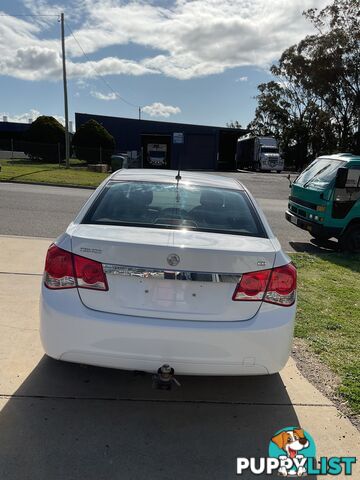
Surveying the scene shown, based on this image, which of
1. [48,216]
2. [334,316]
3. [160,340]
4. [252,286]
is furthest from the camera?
[48,216]

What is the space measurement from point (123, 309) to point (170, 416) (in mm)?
846

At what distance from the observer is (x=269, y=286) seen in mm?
2893

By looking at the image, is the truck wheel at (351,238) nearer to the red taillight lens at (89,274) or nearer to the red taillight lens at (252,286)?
the red taillight lens at (252,286)

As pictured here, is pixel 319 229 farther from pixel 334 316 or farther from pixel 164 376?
pixel 164 376

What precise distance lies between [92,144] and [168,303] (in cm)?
3221

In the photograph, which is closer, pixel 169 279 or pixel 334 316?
pixel 169 279

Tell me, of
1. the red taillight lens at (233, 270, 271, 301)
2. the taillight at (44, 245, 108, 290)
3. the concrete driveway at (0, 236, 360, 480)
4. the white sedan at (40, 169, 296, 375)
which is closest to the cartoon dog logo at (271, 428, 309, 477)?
the concrete driveway at (0, 236, 360, 480)

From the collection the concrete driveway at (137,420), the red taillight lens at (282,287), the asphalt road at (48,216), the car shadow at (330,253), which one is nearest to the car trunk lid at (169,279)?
the red taillight lens at (282,287)

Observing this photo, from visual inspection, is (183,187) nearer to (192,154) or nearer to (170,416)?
(170,416)

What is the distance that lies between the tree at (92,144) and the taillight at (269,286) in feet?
102

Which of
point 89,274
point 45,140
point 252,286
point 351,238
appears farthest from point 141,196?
point 45,140

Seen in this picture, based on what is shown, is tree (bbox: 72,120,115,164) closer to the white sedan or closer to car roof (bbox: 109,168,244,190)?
car roof (bbox: 109,168,244,190)

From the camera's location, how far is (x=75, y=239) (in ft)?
9.57

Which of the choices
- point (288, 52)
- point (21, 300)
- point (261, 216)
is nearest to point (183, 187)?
point (261, 216)
